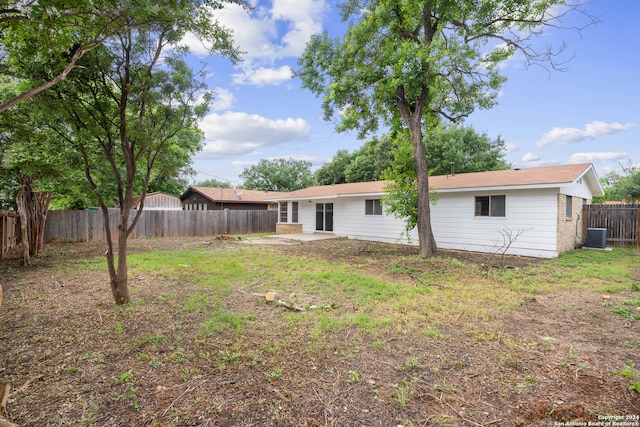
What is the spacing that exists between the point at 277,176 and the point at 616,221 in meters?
33.9

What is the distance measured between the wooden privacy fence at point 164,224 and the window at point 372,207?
8.47 meters

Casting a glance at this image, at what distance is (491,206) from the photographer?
10.8 metres

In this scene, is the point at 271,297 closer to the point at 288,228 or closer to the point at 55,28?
the point at 55,28

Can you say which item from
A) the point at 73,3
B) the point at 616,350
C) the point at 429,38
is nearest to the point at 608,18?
the point at 429,38

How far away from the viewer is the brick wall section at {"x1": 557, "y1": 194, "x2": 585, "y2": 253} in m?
9.81

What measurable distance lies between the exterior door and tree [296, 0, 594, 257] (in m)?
6.82

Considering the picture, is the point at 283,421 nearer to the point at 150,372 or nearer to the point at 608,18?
the point at 150,372

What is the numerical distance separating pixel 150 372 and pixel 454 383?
2.85m

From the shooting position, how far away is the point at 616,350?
326 cm

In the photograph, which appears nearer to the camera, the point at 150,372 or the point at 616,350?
the point at 150,372

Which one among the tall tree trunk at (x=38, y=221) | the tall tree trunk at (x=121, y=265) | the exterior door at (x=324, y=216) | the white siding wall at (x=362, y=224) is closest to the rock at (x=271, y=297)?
the tall tree trunk at (x=121, y=265)

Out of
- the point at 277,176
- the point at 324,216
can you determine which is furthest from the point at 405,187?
the point at 277,176

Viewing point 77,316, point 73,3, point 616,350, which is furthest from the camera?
point 77,316

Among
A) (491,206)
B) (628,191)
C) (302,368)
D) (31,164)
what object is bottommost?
(302,368)
